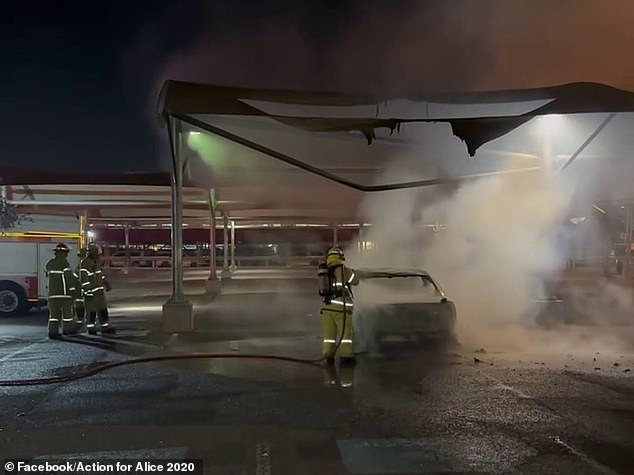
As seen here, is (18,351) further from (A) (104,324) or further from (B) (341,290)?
(B) (341,290)

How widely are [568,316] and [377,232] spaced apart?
4147 mm

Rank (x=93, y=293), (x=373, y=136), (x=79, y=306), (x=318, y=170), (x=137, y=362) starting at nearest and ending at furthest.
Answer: (x=137, y=362), (x=373, y=136), (x=318, y=170), (x=93, y=293), (x=79, y=306)

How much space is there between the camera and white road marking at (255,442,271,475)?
4412mm

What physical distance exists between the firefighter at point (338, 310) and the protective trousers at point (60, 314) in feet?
16.4

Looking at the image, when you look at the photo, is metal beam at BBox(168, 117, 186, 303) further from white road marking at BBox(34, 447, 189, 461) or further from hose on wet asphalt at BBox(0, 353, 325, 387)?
white road marking at BBox(34, 447, 189, 461)

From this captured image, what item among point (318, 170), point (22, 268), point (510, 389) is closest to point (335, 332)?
point (510, 389)

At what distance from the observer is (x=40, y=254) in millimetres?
15133

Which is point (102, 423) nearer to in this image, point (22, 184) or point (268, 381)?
point (268, 381)

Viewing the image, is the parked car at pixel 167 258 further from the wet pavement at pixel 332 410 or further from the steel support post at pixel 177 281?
the wet pavement at pixel 332 410

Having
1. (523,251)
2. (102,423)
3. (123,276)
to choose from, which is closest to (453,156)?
(523,251)

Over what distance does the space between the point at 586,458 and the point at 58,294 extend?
877 cm

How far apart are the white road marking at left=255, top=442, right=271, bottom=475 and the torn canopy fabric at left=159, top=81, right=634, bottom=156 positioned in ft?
18.0

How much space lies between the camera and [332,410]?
19.8ft

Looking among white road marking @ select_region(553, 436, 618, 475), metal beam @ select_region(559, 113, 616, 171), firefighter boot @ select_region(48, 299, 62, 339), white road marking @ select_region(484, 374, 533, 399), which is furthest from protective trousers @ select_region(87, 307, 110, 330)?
metal beam @ select_region(559, 113, 616, 171)
